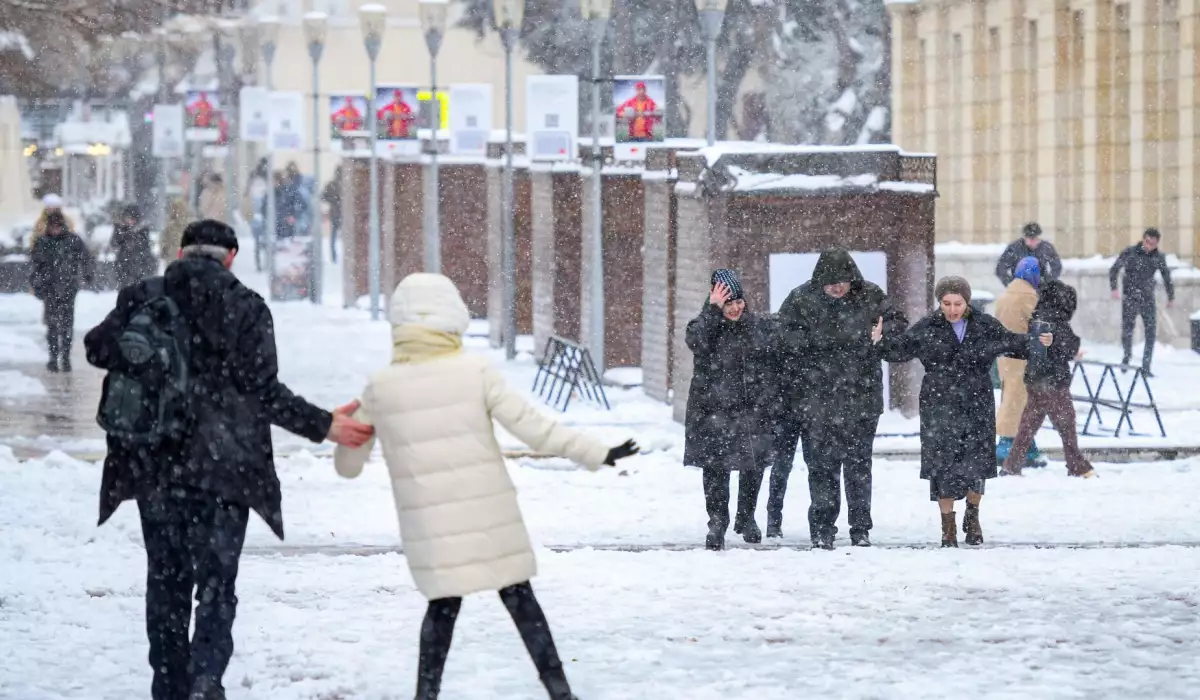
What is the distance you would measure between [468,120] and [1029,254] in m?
11.5

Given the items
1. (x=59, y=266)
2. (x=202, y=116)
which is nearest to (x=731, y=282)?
(x=59, y=266)

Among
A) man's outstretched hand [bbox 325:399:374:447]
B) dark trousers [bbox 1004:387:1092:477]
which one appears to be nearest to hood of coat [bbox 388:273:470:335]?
man's outstretched hand [bbox 325:399:374:447]

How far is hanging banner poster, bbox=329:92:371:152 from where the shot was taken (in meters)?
38.8

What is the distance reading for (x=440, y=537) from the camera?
7.15 metres

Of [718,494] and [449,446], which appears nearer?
A: [449,446]

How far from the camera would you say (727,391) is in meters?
11.8

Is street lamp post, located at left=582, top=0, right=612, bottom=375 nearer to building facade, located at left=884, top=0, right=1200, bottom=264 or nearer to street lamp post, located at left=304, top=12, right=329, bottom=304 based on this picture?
building facade, located at left=884, top=0, right=1200, bottom=264

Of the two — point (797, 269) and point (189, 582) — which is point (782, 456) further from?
point (797, 269)

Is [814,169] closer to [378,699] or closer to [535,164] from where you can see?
[535,164]

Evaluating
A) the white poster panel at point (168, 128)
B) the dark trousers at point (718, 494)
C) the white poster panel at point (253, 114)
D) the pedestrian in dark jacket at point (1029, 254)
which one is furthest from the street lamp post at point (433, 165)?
the dark trousers at point (718, 494)

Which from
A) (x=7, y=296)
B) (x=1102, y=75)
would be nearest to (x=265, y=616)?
(x=1102, y=75)

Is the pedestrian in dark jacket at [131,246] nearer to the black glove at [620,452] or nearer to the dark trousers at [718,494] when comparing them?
the dark trousers at [718,494]

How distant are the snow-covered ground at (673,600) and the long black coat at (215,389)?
3.61ft

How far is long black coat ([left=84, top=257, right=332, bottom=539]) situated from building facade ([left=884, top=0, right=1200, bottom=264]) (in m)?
24.0
